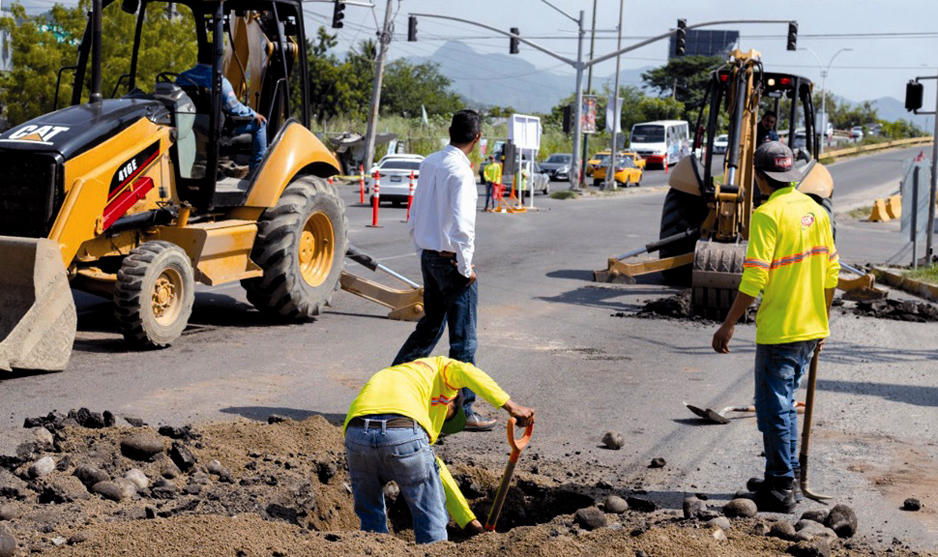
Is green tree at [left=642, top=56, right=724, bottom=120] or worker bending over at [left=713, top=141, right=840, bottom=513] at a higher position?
green tree at [left=642, top=56, right=724, bottom=120]

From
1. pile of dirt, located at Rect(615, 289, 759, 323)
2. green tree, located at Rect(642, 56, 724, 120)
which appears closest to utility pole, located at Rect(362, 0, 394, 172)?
pile of dirt, located at Rect(615, 289, 759, 323)

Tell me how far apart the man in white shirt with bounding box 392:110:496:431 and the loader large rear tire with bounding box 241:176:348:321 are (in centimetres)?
398

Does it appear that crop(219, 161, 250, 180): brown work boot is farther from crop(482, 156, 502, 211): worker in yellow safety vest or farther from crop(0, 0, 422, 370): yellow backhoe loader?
crop(482, 156, 502, 211): worker in yellow safety vest

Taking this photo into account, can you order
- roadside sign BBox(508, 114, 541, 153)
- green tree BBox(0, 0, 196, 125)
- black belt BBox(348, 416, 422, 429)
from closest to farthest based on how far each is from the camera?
black belt BBox(348, 416, 422, 429) < green tree BBox(0, 0, 196, 125) < roadside sign BBox(508, 114, 541, 153)

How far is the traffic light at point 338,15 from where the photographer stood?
34719 millimetres

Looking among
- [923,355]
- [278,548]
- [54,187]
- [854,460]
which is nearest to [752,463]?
[854,460]

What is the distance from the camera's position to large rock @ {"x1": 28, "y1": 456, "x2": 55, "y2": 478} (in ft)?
19.2

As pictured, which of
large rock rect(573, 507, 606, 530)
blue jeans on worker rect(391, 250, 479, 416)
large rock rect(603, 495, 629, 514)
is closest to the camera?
large rock rect(573, 507, 606, 530)

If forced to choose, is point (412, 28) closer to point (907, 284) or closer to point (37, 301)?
point (907, 284)

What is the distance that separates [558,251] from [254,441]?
15.2m

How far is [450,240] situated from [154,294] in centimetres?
361

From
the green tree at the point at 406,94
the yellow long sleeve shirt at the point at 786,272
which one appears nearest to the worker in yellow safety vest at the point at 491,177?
the yellow long sleeve shirt at the point at 786,272

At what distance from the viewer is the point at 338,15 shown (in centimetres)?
3506

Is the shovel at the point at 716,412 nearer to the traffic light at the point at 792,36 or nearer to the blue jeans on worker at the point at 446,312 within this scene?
the blue jeans on worker at the point at 446,312
